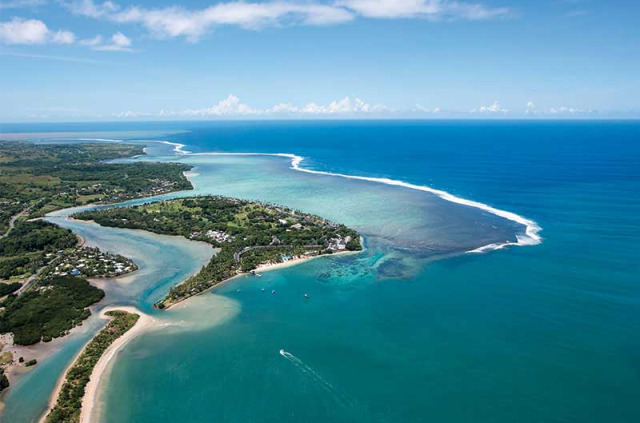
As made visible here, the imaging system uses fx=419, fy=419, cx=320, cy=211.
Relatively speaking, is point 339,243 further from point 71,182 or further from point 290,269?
point 71,182

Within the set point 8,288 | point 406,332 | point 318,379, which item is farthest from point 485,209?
point 8,288

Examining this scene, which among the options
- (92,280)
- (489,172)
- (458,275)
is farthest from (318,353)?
(489,172)

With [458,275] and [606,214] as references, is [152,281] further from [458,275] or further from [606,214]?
[606,214]

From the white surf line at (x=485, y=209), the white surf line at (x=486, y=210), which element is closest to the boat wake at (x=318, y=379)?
the white surf line at (x=486, y=210)

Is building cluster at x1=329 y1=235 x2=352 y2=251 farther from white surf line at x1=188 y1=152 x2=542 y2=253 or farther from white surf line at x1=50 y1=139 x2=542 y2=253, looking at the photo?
white surf line at x1=188 y1=152 x2=542 y2=253

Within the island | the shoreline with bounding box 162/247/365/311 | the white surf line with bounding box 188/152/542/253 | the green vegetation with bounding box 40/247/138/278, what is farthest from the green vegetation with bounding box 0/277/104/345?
the white surf line with bounding box 188/152/542/253

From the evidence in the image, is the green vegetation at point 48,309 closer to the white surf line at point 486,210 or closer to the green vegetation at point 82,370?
the green vegetation at point 82,370

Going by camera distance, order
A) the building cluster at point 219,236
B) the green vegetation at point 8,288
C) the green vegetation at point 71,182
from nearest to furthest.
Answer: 1. the green vegetation at point 8,288
2. the building cluster at point 219,236
3. the green vegetation at point 71,182
